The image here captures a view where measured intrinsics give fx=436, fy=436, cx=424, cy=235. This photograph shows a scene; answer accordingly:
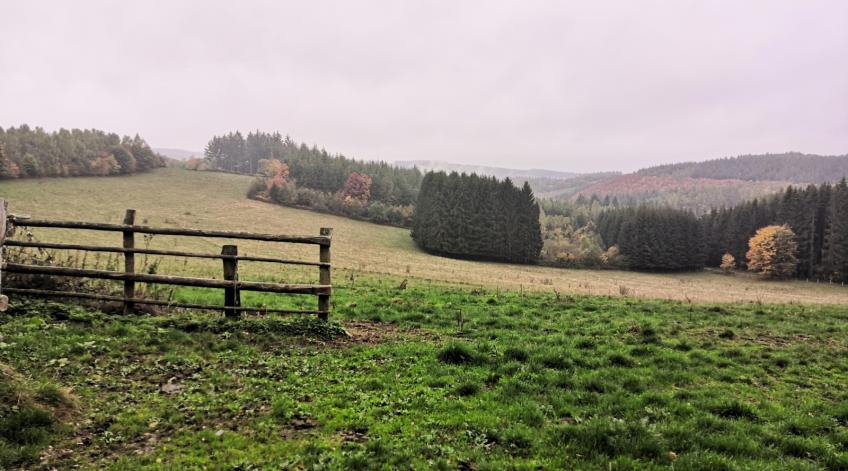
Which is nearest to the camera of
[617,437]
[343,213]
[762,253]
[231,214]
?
[617,437]

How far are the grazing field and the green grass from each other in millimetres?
28863

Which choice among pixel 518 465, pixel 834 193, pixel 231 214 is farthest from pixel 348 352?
pixel 834 193

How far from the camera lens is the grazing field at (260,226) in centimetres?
4188

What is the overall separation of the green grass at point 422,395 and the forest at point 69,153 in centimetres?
7567

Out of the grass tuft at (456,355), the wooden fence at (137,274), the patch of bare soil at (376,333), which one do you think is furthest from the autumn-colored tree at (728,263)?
the wooden fence at (137,274)

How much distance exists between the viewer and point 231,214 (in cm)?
6706

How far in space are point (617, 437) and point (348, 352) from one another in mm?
5229

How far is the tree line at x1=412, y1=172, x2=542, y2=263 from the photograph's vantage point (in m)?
72.9

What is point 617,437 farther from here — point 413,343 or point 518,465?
point 413,343

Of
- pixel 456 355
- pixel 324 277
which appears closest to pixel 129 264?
pixel 324 277

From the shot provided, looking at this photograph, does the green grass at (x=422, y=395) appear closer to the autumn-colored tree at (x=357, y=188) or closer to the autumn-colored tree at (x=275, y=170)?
the autumn-colored tree at (x=357, y=188)

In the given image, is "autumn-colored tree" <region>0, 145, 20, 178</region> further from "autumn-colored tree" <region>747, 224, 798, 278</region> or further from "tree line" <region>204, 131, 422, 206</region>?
"autumn-colored tree" <region>747, 224, 798, 278</region>

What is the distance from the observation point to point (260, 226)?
61812 mm

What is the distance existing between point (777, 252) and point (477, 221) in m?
49.6
